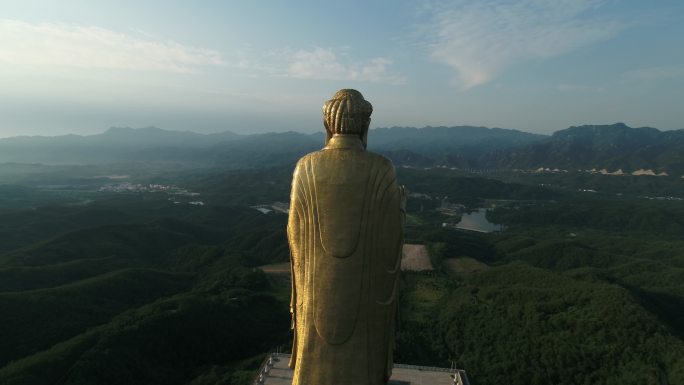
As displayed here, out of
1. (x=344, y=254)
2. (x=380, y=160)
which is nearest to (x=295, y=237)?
(x=344, y=254)

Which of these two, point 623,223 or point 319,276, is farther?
point 623,223

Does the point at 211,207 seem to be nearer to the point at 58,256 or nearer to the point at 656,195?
the point at 58,256

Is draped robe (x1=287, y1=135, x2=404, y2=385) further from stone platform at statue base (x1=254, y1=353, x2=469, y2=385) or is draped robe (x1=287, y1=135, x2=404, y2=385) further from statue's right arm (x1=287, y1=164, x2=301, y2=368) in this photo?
stone platform at statue base (x1=254, y1=353, x2=469, y2=385)

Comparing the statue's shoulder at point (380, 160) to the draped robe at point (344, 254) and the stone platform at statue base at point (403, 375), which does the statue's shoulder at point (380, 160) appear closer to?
the draped robe at point (344, 254)

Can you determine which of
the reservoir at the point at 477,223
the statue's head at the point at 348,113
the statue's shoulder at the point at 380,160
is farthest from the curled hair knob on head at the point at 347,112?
the reservoir at the point at 477,223

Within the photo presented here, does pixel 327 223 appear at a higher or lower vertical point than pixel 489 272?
higher

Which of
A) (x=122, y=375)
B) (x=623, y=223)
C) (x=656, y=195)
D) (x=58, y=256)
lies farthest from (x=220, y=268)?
(x=656, y=195)
